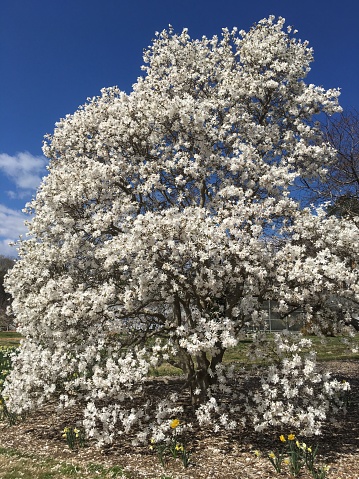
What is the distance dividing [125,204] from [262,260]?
10.9ft

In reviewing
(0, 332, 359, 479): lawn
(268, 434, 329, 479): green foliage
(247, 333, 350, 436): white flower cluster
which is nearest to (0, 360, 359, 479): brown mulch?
(0, 332, 359, 479): lawn

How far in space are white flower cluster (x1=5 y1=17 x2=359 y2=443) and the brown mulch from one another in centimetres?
57

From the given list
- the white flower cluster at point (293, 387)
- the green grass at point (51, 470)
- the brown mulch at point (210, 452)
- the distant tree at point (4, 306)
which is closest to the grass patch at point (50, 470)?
the green grass at point (51, 470)

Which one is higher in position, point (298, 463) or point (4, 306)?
point (4, 306)

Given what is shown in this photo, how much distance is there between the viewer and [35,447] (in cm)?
923

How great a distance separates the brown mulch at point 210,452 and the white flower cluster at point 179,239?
0.57 meters

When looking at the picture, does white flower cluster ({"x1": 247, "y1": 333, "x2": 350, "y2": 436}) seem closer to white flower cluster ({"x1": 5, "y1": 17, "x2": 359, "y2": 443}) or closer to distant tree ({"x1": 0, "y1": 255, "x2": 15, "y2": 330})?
white flower cluster ({"x1": 5, "y1": 17, "x2": 359, "y2": 443})

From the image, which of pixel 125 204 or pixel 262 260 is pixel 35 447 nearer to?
pixel 125 204

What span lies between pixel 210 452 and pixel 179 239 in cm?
426

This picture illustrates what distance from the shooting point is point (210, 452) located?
27.8ft

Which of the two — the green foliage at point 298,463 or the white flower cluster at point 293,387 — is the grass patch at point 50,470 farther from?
the white flower cluster at point 293,387

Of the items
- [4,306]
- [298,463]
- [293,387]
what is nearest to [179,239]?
[293,387]

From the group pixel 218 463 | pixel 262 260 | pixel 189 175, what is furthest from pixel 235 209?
pixel 218 463

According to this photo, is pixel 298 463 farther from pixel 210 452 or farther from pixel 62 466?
pixel 62 466
